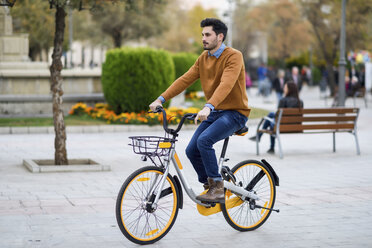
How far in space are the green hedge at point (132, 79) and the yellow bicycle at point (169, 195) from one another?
12103 millimetres

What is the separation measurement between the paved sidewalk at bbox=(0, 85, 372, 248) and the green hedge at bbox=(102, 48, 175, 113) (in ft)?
18.6

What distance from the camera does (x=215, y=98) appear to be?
5.59 m

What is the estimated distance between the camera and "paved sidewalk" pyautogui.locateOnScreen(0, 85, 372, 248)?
587cm

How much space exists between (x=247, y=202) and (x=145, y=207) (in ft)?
Result: 3.64

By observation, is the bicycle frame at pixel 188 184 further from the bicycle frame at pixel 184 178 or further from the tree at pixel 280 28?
the tree at pixel 280 28

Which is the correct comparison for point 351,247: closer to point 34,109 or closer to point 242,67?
point 242,67

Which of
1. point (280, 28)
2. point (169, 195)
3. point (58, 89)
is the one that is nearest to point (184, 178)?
point (169, 195)

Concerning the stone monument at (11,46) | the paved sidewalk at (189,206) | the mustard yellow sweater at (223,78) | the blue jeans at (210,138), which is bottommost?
the paved sidewalk at (189,206)

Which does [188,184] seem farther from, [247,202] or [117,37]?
[117,37]

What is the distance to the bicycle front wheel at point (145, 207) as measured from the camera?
5.40 meters

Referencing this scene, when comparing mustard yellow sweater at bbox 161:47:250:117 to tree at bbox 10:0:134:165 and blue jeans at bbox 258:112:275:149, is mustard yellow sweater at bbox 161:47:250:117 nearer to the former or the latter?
tree at bbox 10:0:134:165

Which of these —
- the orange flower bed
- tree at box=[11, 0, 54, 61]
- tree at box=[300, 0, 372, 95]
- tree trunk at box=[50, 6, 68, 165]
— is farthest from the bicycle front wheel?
tree at box=[300, 0, 372, 95]

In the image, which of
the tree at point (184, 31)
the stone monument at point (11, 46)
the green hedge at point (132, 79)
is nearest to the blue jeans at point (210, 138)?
the green hedge at point (132, 79)

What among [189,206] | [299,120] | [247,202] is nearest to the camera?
[247,202]
